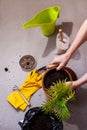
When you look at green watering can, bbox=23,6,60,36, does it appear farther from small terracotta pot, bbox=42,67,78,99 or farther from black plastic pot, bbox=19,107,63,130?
black plastic pot, bbox=19,107,63,130

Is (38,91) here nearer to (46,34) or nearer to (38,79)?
(38,79)

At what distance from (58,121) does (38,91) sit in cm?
28

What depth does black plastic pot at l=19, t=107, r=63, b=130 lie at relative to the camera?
55.4 inches

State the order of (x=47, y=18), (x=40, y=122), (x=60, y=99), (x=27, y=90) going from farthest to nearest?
(x=47, y=18)
(x=27, y=90)
(x=40, y=122)
(x=60, y=99)

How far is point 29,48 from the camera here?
1.80 m

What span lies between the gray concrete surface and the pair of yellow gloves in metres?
0.03

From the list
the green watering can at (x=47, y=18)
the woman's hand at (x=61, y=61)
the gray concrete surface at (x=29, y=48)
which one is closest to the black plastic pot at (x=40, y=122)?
the gray concrete surface at (x=29, y=48)

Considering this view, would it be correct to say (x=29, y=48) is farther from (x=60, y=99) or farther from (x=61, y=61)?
(x=60, y=99)

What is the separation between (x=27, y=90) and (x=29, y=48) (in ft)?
1.13

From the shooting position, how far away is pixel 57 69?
148cm

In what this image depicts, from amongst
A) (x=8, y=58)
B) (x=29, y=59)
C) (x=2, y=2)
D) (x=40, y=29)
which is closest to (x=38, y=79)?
(x=29, y=59)

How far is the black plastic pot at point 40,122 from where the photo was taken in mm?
1407

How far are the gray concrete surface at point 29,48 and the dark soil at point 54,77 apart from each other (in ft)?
0.53

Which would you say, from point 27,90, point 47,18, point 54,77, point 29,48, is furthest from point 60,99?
point 47,18
